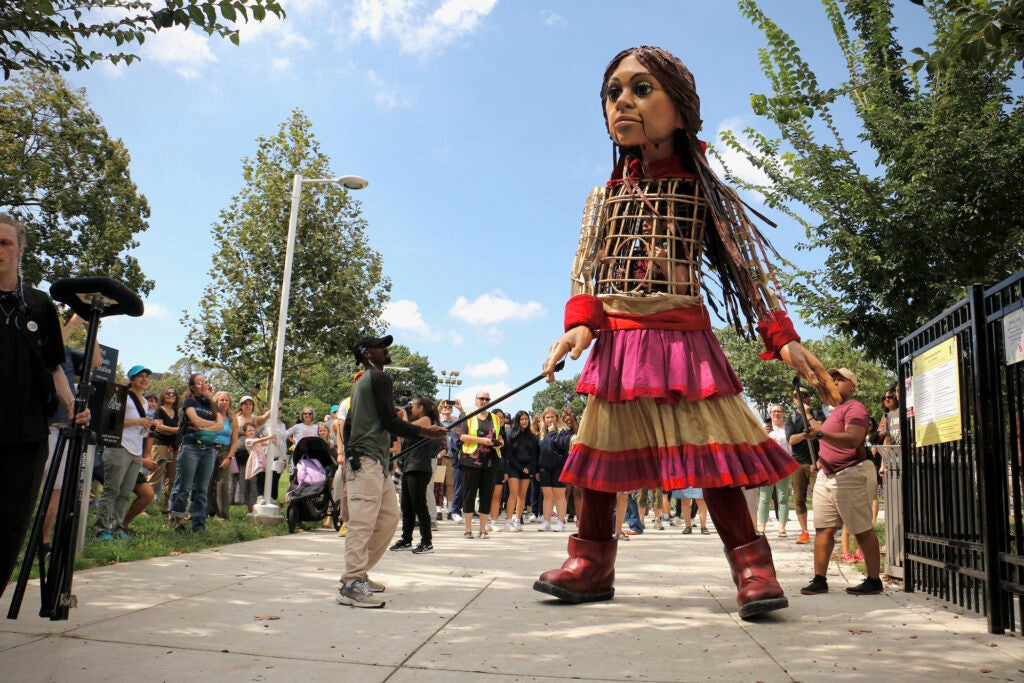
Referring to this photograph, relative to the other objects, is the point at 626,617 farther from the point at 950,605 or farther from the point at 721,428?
the point at 950,605

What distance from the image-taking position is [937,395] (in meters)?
5.15

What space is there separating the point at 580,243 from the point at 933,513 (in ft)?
9.80

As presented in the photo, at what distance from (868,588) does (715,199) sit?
2.97 m

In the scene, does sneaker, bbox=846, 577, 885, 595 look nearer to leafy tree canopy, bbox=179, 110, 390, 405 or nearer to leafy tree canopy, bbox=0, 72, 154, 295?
leafy tree canopy, bbox=179, 110, 390, 405

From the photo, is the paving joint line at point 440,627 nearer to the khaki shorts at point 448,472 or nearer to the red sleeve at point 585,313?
the red sleeve at point 585,313

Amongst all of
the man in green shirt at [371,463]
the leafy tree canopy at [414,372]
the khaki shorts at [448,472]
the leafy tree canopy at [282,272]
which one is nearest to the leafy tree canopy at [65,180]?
the leafy tree canopy at [282,272]

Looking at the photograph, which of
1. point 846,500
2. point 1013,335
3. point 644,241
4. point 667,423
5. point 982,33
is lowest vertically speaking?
point 846,500

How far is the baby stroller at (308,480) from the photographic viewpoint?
10586mm

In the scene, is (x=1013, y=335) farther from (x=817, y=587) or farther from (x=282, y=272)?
(x=282, y=272)

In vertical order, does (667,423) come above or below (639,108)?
below

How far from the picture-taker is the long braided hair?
464 centimetres

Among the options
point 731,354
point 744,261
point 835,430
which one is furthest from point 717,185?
point 731,354

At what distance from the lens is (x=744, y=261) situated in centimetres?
467

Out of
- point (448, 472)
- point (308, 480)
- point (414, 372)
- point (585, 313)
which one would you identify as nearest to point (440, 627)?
point (585, 313)
